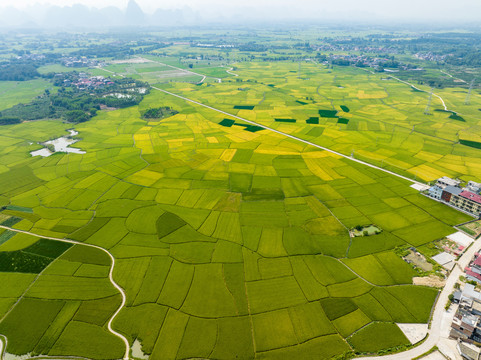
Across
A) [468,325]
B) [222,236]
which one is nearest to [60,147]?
[222,236]

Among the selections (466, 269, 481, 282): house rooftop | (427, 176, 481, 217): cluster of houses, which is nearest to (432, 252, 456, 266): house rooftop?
(466, 269, 481, 282): house rooftop

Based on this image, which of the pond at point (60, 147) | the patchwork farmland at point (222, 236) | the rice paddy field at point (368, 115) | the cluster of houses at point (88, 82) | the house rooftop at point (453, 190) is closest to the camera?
the patchwork farmland at point (222, 236)

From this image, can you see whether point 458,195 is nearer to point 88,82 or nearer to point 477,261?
point 477,261

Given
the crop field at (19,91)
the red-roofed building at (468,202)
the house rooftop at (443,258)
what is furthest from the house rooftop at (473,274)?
the crop field at (19,91)

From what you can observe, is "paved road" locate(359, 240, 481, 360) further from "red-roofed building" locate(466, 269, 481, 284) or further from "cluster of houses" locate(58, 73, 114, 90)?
"cluster of houses" locate(58, 73, 114, 90)

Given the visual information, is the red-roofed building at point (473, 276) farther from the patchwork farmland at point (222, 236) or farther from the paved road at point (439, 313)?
the patchwork farmland at point (222, 236)

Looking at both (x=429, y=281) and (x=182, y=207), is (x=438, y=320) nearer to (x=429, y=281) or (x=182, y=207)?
(x=429, y=281)
